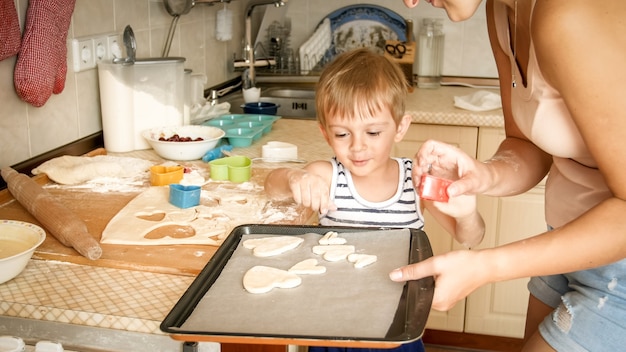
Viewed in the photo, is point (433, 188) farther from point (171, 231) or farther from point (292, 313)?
point (171, 231)

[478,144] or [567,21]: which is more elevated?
[567,21]

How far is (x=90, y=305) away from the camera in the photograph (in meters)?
1.08

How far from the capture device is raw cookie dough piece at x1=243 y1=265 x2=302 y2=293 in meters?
1.04

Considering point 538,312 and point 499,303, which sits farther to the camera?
point 499,303

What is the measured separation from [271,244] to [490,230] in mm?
1526

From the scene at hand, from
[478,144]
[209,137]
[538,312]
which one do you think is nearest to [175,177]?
[209,137]

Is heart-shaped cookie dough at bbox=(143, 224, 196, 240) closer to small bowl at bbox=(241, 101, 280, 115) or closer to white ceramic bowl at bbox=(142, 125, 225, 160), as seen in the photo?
white ceramic bowl at bbox=(142, 125, 225, 160)

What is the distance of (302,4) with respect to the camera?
3.17m

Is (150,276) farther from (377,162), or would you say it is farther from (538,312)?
(538,312)

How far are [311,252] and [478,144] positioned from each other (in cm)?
144

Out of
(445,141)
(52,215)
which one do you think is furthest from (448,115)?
(52,215)

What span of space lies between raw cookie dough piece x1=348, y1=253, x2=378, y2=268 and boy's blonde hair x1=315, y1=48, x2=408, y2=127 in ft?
1.17

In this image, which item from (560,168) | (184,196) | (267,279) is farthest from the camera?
(184,196)

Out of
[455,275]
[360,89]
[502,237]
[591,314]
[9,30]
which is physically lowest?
[502,237]
